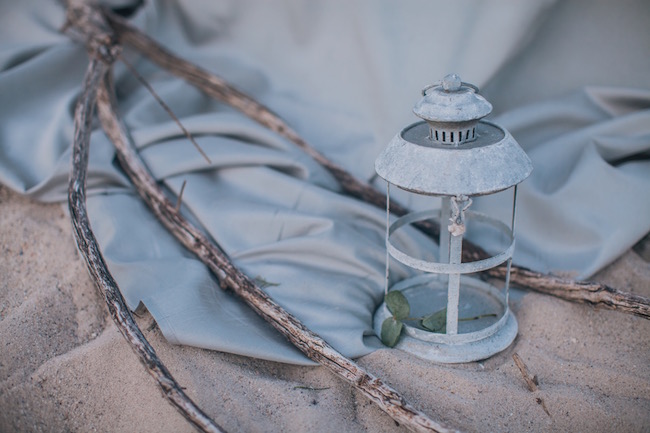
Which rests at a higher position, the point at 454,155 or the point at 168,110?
the point at 454,155

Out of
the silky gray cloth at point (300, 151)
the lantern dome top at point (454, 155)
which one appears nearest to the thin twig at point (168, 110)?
the silky gray cloth at point (300, 151)

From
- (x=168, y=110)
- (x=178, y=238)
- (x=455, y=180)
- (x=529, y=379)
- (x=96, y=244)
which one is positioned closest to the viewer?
(x=455, y=180)

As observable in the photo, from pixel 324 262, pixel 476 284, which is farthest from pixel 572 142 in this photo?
Result: pixel 324 262

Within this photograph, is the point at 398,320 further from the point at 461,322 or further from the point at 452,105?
the point at 452,105

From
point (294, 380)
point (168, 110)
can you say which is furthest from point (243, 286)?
point (168, 110)

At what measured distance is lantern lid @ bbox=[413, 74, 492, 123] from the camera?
6.27 feet

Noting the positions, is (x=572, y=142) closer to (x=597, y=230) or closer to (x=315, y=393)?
(x=597, y=230)

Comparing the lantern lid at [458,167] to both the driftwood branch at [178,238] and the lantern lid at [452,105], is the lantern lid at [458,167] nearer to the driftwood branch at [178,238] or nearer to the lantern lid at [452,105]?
the lantern lid at [452,105]

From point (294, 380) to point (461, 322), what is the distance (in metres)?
0.63

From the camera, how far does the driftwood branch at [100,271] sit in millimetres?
1799

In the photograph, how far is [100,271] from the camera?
6.90ft

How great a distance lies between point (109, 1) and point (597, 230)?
253cm

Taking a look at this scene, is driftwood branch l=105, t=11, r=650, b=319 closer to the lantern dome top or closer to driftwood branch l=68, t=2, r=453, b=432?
driftwood branch l=68, t=2, r=453, b=432

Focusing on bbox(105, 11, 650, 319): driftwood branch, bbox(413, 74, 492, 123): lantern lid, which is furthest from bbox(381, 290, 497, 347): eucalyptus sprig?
bbox(413, 74, 492, 123): lantern lid
